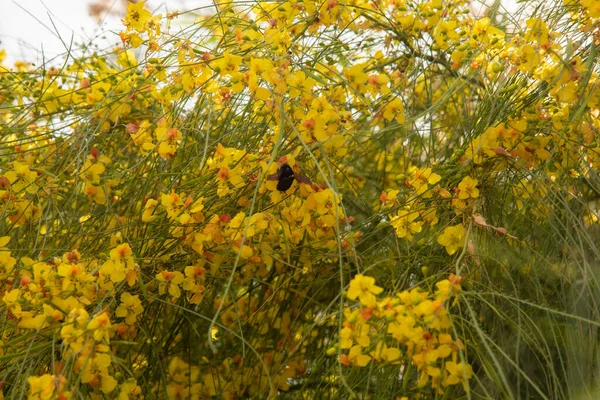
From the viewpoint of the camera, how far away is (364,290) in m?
0.68

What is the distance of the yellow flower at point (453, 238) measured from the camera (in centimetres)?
82

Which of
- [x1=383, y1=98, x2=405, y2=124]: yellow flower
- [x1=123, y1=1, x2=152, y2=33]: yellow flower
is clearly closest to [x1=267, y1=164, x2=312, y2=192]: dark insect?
[x1=383, y1=98, x2=405, y2=124]: yellow flower

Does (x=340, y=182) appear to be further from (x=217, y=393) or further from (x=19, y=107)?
(x=19, y=107)

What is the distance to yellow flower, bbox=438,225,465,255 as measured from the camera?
816mm

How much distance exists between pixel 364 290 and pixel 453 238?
0.61ft

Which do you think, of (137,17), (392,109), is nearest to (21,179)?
(137,17)

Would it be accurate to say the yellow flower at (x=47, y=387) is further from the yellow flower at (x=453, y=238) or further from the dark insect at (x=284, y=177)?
the yellow flower at (x=453, y=238)

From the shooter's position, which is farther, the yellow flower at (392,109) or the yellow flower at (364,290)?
the yellow flower at (392,109)

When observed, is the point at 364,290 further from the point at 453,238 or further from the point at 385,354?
the point at 453,238

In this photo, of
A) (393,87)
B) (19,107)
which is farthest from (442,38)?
(19,107)

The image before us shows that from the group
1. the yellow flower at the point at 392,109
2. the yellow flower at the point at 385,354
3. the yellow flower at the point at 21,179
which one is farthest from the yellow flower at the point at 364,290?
the yellow flower at the point at 21,179

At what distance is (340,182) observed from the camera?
114 centimetres

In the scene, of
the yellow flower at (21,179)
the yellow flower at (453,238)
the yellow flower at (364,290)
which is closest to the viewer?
the yellow flower at (364,290)

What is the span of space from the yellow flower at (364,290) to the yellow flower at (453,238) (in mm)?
171
